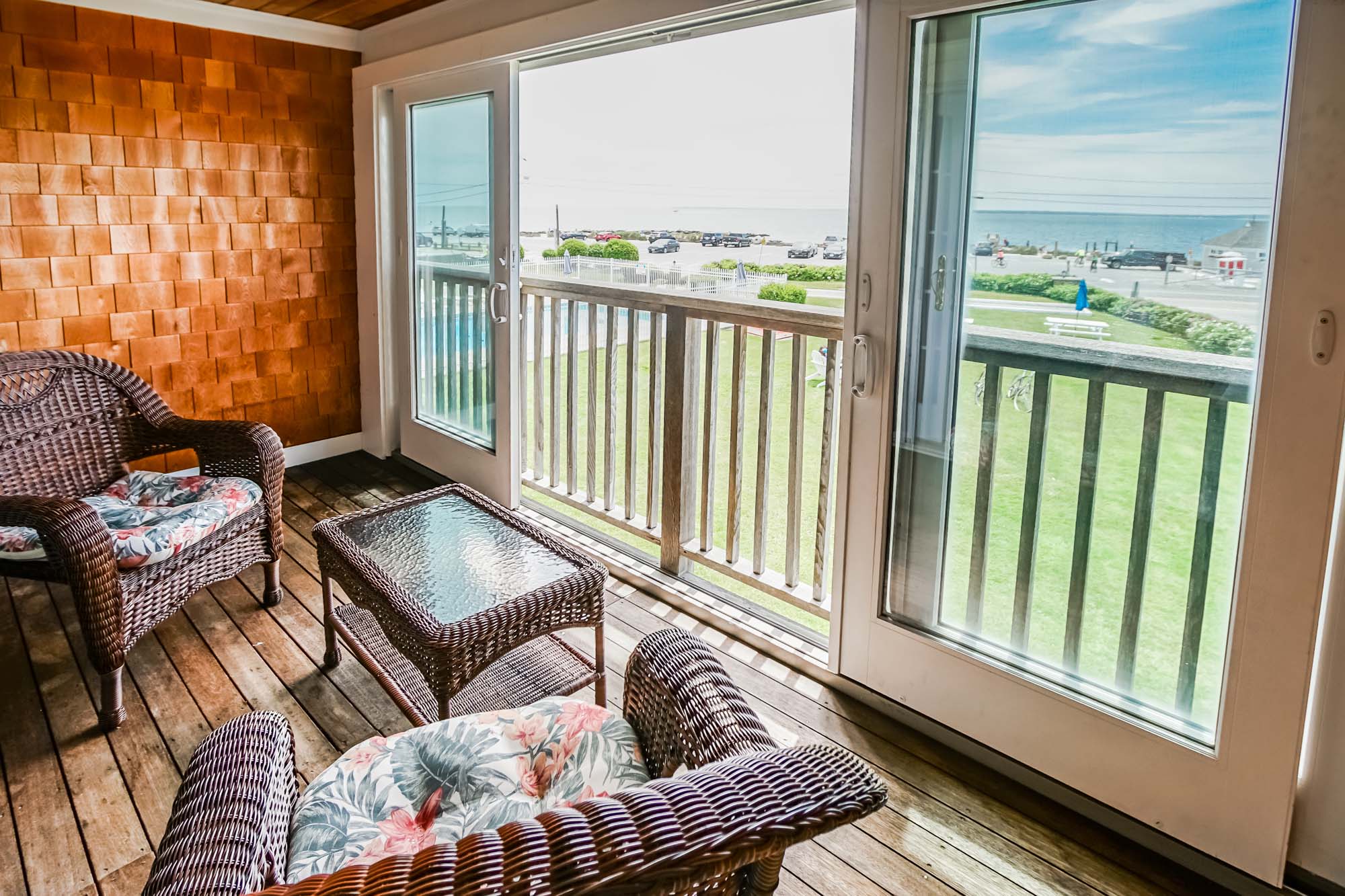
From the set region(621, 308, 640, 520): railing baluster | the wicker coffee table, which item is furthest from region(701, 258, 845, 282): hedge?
the wicker coffee table

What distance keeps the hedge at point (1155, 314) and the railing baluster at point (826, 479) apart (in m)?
0.69

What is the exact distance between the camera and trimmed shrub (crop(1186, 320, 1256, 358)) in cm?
169

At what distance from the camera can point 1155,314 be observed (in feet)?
5.93

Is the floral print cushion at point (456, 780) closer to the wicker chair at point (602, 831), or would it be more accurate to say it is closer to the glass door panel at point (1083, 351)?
the wicker chair at point (602, 831)

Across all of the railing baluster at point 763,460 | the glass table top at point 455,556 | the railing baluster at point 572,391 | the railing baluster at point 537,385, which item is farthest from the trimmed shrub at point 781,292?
the glass table top at point 455,556

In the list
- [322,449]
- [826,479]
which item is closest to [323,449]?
[322,449]

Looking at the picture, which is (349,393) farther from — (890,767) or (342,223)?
(890,767)

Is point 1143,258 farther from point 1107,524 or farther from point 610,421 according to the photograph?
point 610,421

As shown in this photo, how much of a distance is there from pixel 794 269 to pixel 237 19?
2637mm

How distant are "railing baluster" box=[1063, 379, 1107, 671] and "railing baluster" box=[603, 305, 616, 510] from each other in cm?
192

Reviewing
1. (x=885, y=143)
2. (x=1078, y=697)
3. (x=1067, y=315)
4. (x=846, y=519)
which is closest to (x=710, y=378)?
(x=846, y=519)

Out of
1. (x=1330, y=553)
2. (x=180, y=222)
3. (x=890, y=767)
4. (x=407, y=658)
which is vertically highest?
(x=180, y=222)

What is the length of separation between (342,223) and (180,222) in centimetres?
75

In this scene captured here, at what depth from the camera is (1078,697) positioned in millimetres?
1995
